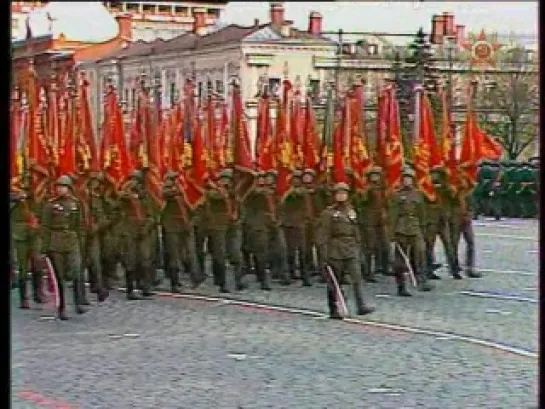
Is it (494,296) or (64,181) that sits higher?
(64,181)

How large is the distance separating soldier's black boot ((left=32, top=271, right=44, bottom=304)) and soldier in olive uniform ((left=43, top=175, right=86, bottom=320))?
28.8 inches

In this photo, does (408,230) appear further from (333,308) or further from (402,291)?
(333,308)

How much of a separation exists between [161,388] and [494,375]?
184cm

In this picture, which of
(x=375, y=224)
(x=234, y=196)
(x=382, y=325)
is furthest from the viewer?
(x=234, y=196)

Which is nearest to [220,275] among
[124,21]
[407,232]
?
[407,232]

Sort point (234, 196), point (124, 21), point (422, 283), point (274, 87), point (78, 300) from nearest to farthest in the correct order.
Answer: point (124, 21)
point (78, 300)
point (422, 283)
point (234, 196)
point (274, 87)

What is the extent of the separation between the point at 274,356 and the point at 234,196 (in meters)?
4.58

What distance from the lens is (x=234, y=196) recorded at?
11.6 m

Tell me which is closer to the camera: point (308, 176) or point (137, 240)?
point (137, 240)

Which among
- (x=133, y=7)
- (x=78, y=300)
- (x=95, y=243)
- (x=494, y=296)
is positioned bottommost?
(x=494, y=296)

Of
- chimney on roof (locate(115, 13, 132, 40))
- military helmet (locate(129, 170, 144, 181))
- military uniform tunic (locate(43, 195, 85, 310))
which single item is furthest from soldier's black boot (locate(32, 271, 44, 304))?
chimney on roof (locate(115, 13, 132, 40))

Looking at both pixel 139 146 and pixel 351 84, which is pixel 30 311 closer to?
pixel 139 146

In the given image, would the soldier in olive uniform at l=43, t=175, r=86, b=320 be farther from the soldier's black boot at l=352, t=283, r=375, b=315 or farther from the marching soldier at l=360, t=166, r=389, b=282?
the marching soldier at l=360, t=166, r=389, b=282

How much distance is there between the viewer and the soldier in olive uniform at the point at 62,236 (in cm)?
909
